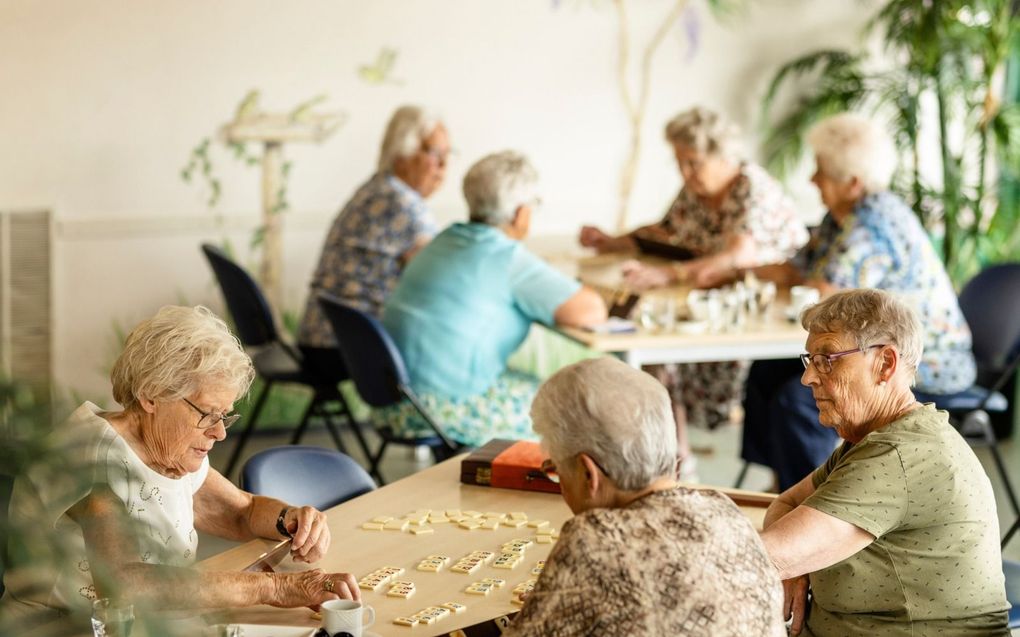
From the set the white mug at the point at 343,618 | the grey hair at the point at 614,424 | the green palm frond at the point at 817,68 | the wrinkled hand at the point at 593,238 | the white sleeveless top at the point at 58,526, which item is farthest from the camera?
the green palm frond at the point at 817,68

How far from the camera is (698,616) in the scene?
162cm

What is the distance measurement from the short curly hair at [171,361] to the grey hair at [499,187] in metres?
1.81

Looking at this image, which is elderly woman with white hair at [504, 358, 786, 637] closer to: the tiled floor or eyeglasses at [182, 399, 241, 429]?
eyeglasses at [182, 399, 241, 429]

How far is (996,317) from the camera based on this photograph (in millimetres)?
4523

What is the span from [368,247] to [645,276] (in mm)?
1047

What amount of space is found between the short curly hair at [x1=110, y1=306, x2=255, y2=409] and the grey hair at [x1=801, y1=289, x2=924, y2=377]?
43.4 inches

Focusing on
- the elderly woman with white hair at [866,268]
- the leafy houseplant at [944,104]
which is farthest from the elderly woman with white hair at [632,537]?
the leafy houseplant at [944,104]

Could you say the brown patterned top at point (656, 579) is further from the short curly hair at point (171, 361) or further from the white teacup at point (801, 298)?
the white teacup at point (801, 298)

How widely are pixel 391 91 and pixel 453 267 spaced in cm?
211

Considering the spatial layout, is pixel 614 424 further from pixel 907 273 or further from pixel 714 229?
pixel 714 229

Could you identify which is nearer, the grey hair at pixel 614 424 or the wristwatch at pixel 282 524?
the grey hair at pixel 614 424

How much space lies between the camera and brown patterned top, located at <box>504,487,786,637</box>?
64.0 inches

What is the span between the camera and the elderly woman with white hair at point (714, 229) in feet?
15.7

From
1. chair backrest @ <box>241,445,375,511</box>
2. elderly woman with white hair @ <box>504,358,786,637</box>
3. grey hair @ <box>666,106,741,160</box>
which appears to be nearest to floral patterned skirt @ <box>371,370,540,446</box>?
chair backrest @ <box>241,445,375,511</box>
